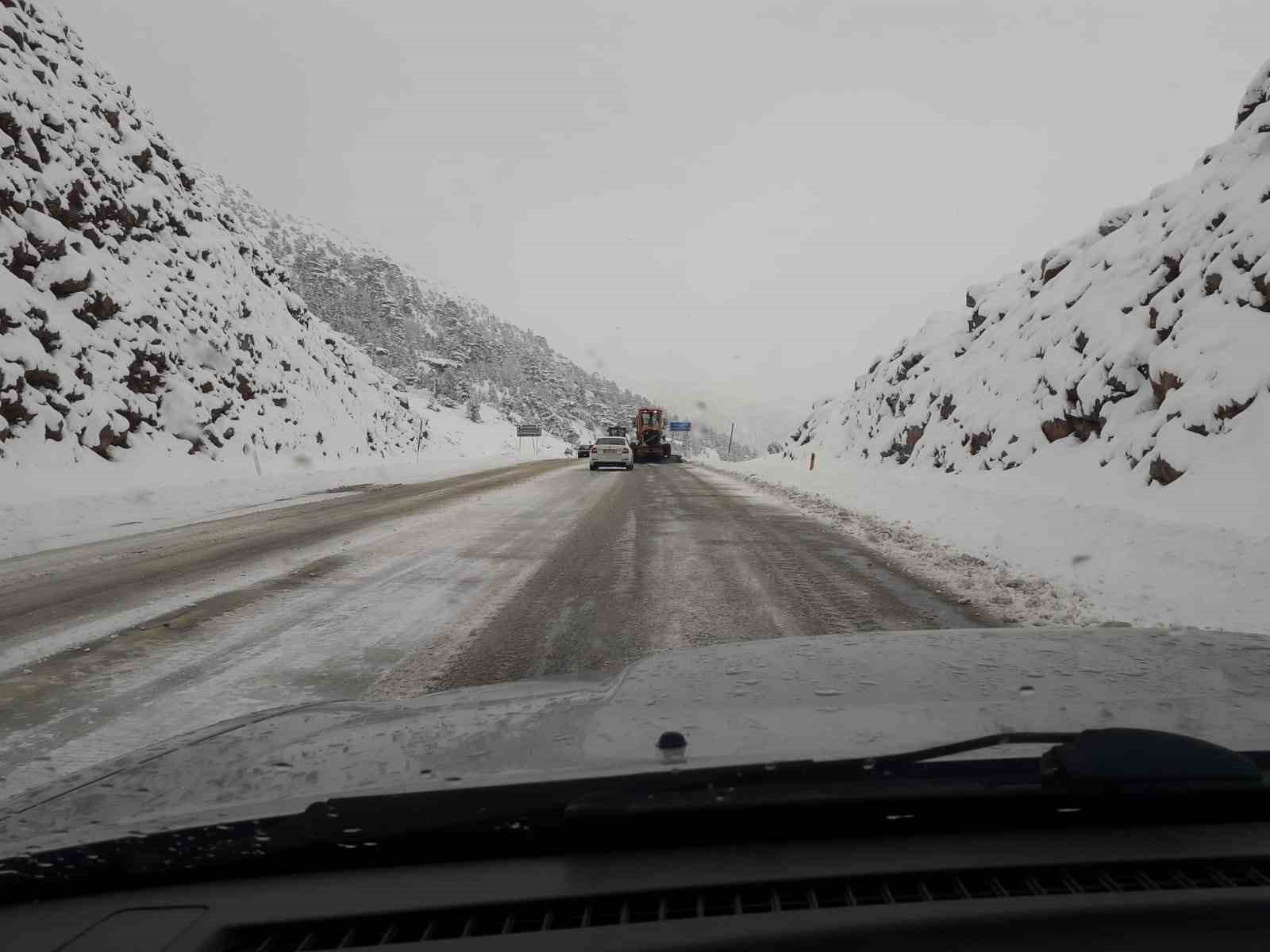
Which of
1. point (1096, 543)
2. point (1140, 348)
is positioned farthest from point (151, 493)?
point (1140, 348)

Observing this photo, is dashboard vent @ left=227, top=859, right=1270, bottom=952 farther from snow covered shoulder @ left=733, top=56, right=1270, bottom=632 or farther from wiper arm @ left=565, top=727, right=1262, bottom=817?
snow covered shoulder @ left=733, top=56, right=1270, bottom=632

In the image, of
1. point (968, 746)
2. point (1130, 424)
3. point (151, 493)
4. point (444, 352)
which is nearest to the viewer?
point (968, 746)

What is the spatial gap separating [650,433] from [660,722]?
1791 inches

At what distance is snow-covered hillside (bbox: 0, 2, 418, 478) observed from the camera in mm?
17719

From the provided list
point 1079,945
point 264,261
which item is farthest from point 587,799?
point 264,261

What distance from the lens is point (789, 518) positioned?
11992mm

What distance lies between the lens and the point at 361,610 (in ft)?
17.9

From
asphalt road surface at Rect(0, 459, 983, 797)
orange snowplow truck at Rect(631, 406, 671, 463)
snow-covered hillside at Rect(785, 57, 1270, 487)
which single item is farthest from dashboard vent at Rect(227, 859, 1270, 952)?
orange snowplow truck at Rect(631, 406, 671, 463)

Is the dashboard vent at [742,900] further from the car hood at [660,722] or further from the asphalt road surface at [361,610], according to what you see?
the asphalt road surface at [361,610]

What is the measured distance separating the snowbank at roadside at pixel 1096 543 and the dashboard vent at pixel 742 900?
4.40 metres

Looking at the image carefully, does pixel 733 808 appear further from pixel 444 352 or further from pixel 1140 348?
pixel 444 352

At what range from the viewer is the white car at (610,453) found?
101 ft

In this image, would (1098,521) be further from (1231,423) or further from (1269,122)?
(1269,122)

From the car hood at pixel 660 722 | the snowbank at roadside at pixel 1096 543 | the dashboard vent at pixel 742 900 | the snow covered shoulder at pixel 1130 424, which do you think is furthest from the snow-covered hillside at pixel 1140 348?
the dashboard vent at pixel 742 900
